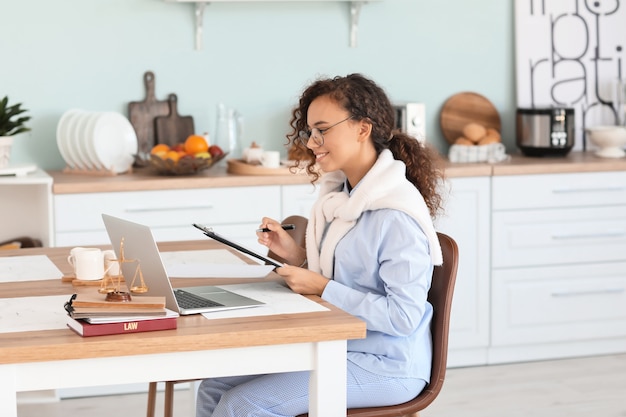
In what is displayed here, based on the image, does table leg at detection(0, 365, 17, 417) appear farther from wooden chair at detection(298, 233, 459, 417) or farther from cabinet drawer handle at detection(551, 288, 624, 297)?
cabinet drawer handle at detection(551, 288, 624, 297)

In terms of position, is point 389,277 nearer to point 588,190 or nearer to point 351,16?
point 588,190

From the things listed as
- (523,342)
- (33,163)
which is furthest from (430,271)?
(33,163)

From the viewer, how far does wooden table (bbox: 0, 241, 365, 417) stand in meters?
1.80

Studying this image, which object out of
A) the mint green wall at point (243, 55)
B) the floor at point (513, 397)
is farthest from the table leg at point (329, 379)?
the mint green wall at point (243, 55)

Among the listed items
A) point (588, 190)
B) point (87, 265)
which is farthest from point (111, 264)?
point (588, 190)

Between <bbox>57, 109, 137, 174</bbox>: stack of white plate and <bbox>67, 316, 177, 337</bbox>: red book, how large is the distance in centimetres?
213

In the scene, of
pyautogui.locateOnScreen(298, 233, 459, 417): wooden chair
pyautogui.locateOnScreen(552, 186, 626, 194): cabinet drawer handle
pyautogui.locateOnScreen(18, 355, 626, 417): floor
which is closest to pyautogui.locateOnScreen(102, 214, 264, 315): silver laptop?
pyautogui.locateOnScreen(298, 233, 459, 417): wooden chair

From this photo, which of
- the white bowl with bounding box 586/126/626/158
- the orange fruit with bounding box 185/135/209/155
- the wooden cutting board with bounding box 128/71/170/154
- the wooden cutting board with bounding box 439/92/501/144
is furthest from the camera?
the wooden cutting board with bounding box 439/92/501/144

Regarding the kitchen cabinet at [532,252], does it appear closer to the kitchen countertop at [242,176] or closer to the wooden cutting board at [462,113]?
the kitchen countertop at [242,176]

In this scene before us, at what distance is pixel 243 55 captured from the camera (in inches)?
173

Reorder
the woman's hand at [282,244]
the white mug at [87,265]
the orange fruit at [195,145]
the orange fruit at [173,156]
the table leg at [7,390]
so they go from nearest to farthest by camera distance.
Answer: the table leg at [7,390] → the white mug at [87,265] → the woman's hand at [282,244] → the orange fruit at [173,156] → the orange fruit at [195,145]

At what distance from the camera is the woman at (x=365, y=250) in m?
2.24

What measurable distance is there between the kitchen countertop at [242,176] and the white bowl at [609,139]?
0.21 ft

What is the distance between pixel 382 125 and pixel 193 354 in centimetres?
84
